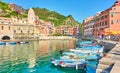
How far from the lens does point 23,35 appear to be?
124188 mm

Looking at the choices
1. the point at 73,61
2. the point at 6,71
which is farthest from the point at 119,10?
the point at 6,71

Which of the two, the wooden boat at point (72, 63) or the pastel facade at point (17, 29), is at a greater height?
the pastel facade at point (17, 29)

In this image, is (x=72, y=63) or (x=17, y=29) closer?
(x=72, y=63)

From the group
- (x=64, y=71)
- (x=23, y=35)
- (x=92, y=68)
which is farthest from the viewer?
(x=23, y=35)

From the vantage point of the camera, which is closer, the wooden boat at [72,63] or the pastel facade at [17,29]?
the wooden boat at [72,63]

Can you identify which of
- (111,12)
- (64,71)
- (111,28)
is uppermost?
(111,12)

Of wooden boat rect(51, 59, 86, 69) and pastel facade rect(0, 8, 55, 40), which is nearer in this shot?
wooden boat rect(51, 59, 86, 69)

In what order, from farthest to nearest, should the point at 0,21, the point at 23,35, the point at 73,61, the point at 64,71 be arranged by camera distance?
the point at 23,35 < the point at 0,21 < the point at 73,61 < the point at 64,71

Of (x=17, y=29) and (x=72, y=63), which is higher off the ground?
(x=17, y=29)

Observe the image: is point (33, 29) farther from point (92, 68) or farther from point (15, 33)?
point (92, 68)

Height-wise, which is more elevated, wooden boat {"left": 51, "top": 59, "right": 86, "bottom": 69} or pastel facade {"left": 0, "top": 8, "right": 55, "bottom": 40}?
pastel facade {"left": 0, "top": 8, "right": 55, "bottom": 40}

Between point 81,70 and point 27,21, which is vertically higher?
point 27,21

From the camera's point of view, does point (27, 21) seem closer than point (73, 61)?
No

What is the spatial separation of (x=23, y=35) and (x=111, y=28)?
59.1 meters
